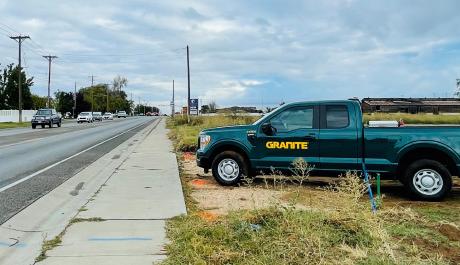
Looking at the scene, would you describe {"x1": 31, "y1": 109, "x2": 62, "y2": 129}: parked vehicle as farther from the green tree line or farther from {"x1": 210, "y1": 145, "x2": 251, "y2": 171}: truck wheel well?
{"x1": 210, "y1": 145, "x2": 251, "y2": 171}: truck wheel well

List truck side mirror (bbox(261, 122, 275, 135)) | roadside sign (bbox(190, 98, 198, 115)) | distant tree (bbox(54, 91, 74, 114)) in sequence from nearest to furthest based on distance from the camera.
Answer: truck side mirror (bbox(261, 122, 275, 135)) < roadside sign (bbox(190, 98, 198, 115)) < distant tree (bbox(54, 91, 74, 114))

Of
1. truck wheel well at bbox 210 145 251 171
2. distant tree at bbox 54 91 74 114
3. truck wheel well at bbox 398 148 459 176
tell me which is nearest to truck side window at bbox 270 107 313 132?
truck wheel well at bbox 210 145 251 171

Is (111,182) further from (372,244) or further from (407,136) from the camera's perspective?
(372,244)

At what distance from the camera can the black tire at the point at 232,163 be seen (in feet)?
35.4

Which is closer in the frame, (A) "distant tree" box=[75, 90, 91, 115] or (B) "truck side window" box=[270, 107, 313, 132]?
(B) "truck side window" box=[270, 107, 313, 132]

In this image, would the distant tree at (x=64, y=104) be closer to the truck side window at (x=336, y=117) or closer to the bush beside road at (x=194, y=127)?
the bush beside road at (x=194, y=127)

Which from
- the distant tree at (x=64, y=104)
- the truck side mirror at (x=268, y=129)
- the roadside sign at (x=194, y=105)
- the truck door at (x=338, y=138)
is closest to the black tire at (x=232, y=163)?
the truck side mirror at (x=268, y=129)

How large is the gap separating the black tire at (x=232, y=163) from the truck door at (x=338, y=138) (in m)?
1.67

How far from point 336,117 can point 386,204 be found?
2021 millimetres

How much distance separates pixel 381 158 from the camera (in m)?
9.70

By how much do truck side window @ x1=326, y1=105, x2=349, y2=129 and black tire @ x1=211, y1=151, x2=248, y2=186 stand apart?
6.27ft

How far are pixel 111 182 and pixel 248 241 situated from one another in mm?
6380

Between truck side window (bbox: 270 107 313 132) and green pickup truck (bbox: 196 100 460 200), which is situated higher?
truck side window (bbox: 270 107 313 132)

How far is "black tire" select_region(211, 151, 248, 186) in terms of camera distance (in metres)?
10.8
